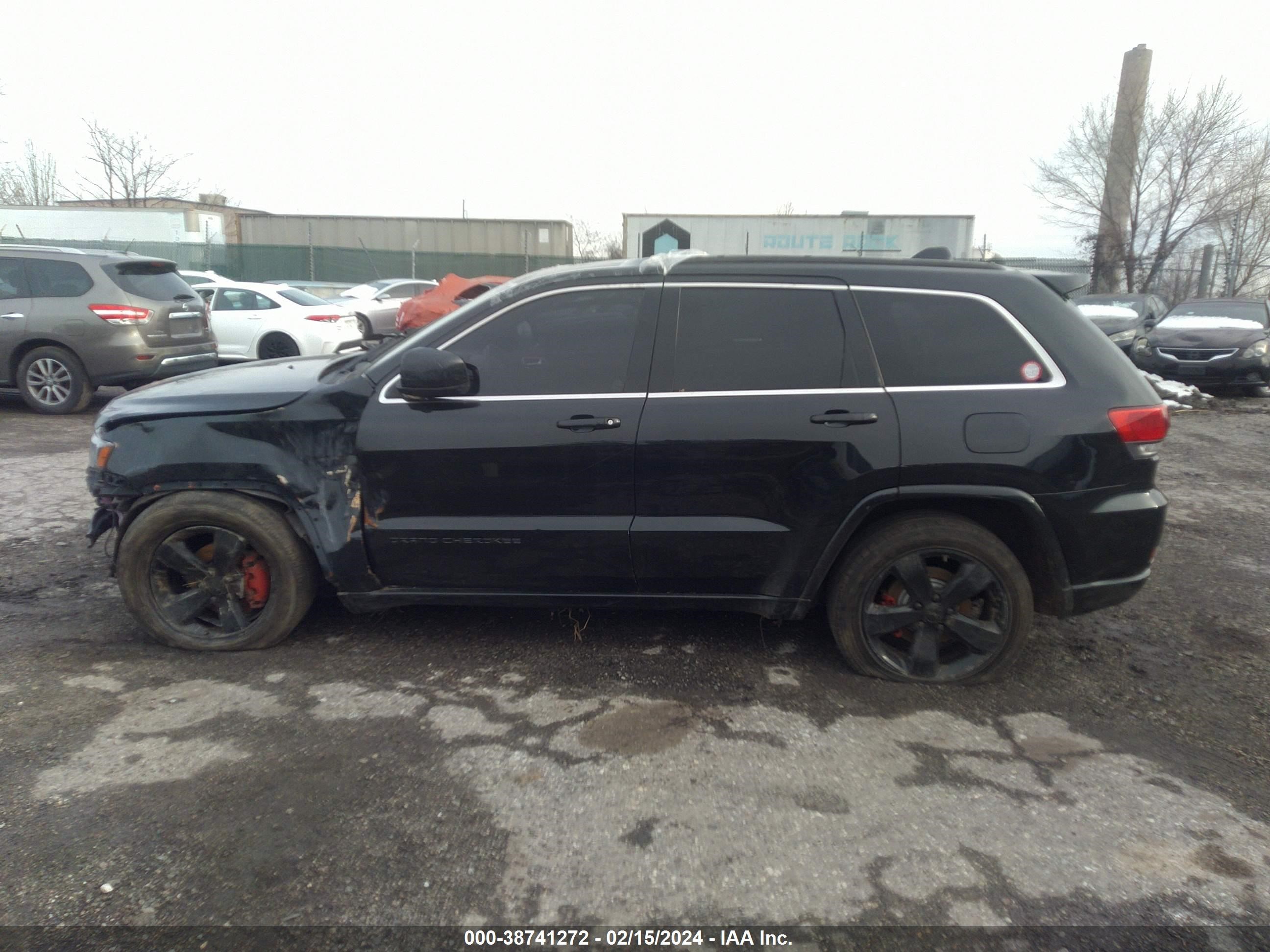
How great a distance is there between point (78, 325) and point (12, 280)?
35.3 inches

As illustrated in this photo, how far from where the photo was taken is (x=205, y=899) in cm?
226

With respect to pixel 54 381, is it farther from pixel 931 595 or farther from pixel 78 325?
pixel 931 595

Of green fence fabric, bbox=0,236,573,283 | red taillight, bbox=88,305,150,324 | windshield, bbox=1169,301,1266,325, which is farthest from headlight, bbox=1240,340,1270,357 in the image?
green fence fabric, bbox=0,236,573,283

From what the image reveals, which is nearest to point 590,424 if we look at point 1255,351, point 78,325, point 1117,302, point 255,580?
point 255,580

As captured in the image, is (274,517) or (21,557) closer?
(274,517)

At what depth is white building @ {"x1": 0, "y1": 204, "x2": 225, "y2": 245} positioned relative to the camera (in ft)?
95.9

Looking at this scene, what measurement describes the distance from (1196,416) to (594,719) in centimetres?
1107

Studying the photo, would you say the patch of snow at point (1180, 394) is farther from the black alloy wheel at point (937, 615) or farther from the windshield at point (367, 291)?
the windshield at point (367, 291)

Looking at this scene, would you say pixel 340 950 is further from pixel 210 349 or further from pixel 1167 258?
pixel 1167 258

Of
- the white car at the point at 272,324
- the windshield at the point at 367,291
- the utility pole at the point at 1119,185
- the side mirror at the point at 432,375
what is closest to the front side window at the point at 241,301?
the white car at the point at 272,324

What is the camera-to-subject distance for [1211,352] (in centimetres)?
1254

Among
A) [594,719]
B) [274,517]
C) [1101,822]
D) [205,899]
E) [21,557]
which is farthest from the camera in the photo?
[21,557]

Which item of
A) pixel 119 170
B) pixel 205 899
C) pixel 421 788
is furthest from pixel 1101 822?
pixel 119 170

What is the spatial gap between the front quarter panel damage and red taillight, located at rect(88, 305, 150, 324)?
645 centimetres
